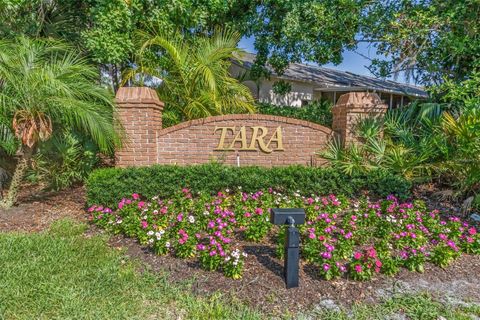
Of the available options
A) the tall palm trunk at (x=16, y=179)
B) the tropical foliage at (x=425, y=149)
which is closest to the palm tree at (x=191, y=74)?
the tropical foliage at (x=425, y=149)

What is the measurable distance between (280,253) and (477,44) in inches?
246

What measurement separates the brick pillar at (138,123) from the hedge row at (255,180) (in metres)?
0.68

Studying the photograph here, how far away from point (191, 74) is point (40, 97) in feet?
10.9

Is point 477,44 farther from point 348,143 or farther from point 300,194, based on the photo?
point 300,194

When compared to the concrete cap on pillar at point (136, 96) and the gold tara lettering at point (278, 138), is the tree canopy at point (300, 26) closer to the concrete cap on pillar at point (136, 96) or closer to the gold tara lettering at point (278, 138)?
the concrete cap on pillar at point (136, 96)

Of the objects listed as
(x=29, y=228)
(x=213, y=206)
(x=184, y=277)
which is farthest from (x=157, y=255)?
(x=29, y=228)

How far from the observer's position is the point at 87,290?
10.4 ft

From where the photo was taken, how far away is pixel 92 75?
6.03 meters

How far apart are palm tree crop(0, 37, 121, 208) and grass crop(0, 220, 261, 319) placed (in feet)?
6.52

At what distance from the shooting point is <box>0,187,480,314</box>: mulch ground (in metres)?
3.20

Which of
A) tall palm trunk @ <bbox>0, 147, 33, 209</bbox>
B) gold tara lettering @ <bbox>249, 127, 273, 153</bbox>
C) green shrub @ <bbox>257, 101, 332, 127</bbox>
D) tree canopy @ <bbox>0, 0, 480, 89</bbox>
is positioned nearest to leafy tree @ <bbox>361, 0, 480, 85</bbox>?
tree canopy @ <bbox>0, 0, 480, 89</bbox>

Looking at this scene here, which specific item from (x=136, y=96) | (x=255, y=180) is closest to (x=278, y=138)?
(x=255, y=180)

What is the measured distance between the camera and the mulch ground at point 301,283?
3.20 m

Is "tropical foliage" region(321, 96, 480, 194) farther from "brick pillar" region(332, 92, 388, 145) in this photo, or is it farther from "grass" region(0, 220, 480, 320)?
"grass" region(0, 220, 480, 320)
